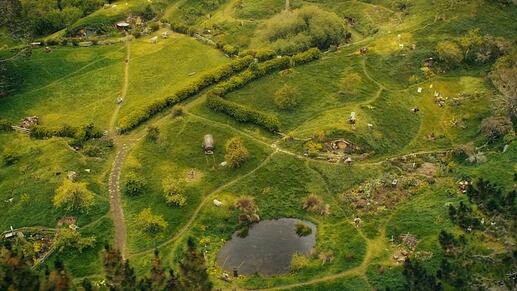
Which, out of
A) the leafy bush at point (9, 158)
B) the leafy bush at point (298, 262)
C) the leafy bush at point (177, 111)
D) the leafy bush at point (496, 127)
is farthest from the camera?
the leafy bush at point (177, 111)

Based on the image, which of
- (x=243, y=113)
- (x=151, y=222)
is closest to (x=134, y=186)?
(x=151, y=222)

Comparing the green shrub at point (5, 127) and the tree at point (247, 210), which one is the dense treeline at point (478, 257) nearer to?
the tree at point (247, 210)

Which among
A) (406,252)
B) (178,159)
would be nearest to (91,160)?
(178,159)

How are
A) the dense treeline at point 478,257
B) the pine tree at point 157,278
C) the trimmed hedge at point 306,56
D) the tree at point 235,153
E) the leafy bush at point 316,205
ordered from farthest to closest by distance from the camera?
the trimmed hedge at point 306,56 → the tree at point 235,153 → the leafy bush at point 316,205 → the pine tree at point 157,278 → the dense treeline at point 478,257

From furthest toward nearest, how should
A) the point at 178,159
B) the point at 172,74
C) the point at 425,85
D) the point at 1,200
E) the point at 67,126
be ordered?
the point at 172,74, the point at 425,85, the point at 67,126, the point at 178,159, the point at 1,200

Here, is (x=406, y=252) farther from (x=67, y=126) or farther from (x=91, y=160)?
(x=67, y=126)

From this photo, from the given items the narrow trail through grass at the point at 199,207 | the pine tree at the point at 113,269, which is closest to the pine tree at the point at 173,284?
the pine tree at the point at 113,269
